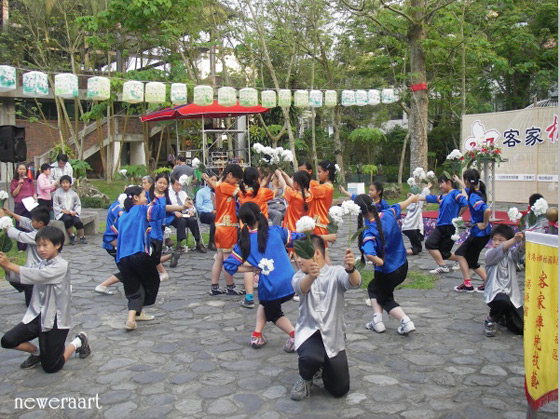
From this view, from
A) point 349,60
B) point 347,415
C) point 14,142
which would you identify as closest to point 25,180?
point 14,142

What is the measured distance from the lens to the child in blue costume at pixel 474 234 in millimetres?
7652

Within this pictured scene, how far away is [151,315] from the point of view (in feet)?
23.5

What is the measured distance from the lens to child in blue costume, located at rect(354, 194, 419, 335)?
5.84 meters

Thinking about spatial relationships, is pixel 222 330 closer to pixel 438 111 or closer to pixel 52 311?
pixel 52 311

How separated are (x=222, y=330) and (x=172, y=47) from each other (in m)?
18.2

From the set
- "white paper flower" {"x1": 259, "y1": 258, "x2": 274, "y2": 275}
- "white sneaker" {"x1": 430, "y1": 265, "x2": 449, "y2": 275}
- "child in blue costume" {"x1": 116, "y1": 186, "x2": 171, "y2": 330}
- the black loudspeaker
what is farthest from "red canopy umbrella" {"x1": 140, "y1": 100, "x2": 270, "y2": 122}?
"white paper flower" {"x1": 259, "y1": 258, "x2": 274, "y2": 275}

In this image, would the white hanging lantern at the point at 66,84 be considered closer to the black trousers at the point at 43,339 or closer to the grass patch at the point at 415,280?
the grass patch at the point at 415,280

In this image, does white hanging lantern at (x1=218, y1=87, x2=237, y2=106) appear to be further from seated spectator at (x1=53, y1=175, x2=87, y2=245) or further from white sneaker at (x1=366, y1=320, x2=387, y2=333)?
white sneaker at (x1=366, y1=320, x2=387, y2=333)

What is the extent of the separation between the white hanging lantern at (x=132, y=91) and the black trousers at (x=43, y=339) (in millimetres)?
10070

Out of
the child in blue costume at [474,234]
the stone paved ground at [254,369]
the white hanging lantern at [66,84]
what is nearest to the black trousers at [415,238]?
the child in blue costume at [474,234]

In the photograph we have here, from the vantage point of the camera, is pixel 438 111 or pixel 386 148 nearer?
pixel 438 111

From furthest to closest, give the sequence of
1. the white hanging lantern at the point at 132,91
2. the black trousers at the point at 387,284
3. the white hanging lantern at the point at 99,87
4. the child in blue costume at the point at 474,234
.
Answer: the white hanging lantern at the point at 132,91
the white hanging lantern at the point at 99,87
the child in blue costume at the point at 474,234
the black trousers at the point at 387,284

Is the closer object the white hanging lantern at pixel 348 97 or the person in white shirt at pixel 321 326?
the person in white shirt at pixel 321 326

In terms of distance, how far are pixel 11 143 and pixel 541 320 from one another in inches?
468
